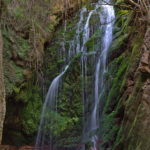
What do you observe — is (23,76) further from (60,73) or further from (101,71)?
(101,71)

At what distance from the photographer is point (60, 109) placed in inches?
357

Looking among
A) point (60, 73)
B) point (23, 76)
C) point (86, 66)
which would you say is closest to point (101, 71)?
point (86, 66)

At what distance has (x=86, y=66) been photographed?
9.19 meters

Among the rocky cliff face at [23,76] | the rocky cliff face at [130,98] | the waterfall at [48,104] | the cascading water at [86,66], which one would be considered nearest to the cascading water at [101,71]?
the cascading water at [86,66]

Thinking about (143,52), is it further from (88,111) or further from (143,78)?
(88,111)

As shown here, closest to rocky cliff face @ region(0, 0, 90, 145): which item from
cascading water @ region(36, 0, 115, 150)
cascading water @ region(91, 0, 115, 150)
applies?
cascading water @ region(36, 0, 115, 150)

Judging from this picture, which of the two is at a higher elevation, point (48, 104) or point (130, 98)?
point (130, 98)

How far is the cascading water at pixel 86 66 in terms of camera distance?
26.4 ft

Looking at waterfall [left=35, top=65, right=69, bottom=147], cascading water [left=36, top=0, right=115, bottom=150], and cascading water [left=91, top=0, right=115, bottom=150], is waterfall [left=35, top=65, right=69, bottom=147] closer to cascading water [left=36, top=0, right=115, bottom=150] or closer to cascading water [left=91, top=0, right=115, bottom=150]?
cascading water [left=36, top=0, right=115, bottom=150]

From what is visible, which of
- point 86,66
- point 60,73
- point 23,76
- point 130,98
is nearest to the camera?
point 130,98

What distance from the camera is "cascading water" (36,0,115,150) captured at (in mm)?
8039

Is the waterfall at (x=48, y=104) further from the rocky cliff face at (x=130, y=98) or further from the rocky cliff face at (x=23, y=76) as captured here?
the rocky cliff face at (x=130, y=98)

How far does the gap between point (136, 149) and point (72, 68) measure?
19.9ft

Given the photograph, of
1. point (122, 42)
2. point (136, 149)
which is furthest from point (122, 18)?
point (136, 149)
